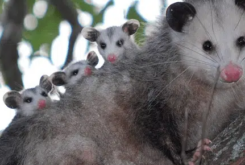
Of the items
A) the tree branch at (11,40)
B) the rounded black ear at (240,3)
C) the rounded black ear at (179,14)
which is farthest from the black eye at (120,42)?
the rounded black ear at (240,3)

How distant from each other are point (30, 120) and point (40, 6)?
1522mm

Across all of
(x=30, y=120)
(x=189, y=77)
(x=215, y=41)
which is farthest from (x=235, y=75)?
(x=30, y=120)

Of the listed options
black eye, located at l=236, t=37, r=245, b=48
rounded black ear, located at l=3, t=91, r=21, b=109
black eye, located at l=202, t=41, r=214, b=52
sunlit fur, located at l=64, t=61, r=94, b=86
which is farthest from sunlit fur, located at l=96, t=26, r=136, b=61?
black eye, located at l=236, t=37, r=245, b=48

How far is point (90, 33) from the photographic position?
14.5ft

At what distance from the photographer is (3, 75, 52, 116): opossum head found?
379cm

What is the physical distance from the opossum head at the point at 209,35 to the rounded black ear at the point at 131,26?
1.08 metres

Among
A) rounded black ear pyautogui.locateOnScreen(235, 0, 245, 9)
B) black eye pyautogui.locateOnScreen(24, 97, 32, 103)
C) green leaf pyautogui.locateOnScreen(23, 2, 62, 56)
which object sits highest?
rounded black ear pyautogui.locateOnScreen(235, 0, 245, 9)

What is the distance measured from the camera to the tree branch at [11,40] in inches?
153

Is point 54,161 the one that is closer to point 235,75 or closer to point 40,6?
point 235,75

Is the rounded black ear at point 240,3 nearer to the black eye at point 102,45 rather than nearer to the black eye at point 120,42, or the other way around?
the black eye at point 120,42

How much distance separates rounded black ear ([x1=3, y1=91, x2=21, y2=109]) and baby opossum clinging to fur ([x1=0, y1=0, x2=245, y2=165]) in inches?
30.4

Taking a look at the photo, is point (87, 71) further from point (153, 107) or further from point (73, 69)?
point (153, 107)

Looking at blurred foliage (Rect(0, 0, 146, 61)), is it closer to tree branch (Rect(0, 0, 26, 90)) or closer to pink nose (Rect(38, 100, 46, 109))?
tree branch (Rect(0, 0, 26, 90))

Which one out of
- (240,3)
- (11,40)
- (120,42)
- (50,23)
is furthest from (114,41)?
(240,3)
